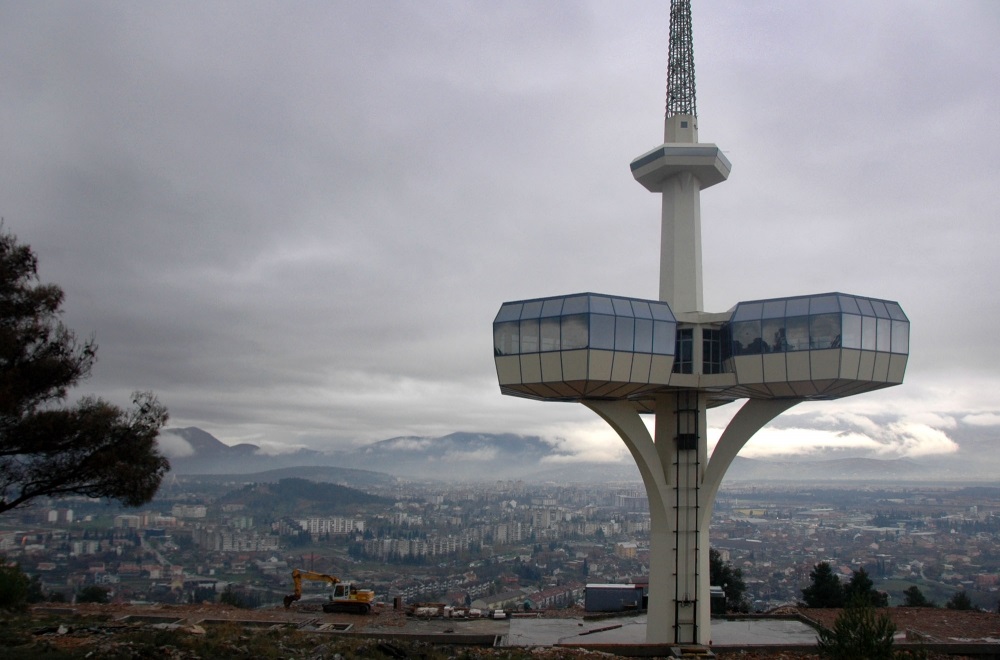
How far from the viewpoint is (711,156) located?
97.5 ft

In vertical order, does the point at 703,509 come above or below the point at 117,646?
above

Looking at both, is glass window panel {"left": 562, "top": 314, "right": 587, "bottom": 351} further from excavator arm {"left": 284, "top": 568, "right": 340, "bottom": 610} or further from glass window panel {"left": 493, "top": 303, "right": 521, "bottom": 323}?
excavator arm {"left": 284, "top": 568, "right": 340, "bottom": 610}

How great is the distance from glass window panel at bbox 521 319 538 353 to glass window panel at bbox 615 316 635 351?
8.91 feet

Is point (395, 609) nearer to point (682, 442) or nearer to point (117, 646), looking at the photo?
point (682, 442)

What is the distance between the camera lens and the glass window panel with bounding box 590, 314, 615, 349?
2520 centimetres

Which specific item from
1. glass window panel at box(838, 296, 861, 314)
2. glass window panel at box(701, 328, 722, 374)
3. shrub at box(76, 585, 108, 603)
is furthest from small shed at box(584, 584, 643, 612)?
shrub at box(76, 585, 108, 603)

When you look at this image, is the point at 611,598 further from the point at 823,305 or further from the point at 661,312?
the point at 823,305

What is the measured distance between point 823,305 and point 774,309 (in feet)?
5.12

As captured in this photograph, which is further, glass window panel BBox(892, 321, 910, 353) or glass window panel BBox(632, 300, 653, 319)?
glass window panel BBox(892, 321, 910, 353)

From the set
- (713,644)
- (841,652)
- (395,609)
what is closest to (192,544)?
(395,609)

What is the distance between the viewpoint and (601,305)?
1007 inches

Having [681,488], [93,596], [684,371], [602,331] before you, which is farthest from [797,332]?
[93,596]

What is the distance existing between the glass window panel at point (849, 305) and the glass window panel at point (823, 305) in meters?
0.20

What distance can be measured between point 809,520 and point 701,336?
189829 millimetres
